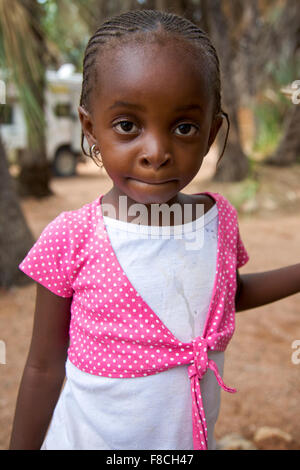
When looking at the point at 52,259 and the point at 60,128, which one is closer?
the point at 52,259

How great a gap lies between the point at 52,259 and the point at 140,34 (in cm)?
50

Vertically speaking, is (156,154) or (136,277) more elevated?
(156,154)

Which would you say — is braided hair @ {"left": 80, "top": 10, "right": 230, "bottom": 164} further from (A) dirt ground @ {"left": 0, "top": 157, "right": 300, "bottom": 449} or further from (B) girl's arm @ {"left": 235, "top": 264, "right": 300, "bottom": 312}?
(B) girl's arm @ {"left": 235, "top": 264, "right": 300, "bottom": 312}

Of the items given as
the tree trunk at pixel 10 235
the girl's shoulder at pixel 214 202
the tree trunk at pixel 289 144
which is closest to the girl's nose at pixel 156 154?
the girl's shoulder at pixel 214 202

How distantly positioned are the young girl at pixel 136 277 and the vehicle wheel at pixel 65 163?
10043mm

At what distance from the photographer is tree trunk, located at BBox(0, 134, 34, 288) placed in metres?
3.80

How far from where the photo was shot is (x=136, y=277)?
1.03 meters

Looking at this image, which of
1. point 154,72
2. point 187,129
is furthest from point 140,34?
point 187,129

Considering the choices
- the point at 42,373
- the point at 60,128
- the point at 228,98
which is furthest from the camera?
the point at 60,128

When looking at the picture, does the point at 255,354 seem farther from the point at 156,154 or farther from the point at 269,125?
the point at 269,125

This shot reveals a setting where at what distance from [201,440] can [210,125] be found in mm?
691

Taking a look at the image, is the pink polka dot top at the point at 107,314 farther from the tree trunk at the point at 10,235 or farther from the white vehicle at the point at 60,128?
the white vehicle at the point at 60,128
